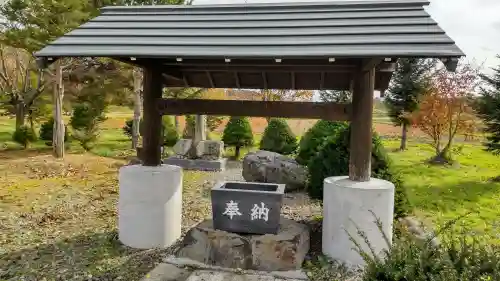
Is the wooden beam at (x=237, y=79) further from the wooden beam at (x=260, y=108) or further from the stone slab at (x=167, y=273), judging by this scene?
the stone slab at (x=167, y=273)

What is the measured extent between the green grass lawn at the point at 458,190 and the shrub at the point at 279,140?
4129 millimetres

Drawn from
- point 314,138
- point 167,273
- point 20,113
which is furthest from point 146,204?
point 20,113

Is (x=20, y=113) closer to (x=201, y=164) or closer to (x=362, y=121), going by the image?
(x=201, y=164)

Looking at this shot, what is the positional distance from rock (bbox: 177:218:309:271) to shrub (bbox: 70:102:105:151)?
1186 centimetres

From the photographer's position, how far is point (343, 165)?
6184 millimetres

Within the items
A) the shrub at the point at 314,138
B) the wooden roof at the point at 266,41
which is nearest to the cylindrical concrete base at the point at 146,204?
the wooden roof at the point at 266,41

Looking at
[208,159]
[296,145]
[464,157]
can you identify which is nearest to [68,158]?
[208,159]

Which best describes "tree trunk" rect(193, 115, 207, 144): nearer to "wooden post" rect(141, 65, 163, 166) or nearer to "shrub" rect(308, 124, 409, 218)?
"shrub" rect(308, 124, 409, 218)

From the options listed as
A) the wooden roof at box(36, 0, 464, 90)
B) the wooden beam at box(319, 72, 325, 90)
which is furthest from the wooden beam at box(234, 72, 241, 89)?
the wooden beam at box(319, 72, 325, 90)

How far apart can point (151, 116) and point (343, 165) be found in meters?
3.07

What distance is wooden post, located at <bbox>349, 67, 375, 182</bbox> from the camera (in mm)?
4668

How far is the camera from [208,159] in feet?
42.4

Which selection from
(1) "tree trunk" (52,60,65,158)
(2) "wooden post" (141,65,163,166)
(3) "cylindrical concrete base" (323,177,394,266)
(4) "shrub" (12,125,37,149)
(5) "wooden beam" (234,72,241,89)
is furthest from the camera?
(4) "shrub" (12,125,37,149)

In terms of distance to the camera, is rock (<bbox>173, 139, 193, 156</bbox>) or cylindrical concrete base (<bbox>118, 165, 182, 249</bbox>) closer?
cylindrical concrete base (<bbox>118, 165, 182, 249</bbox>)
